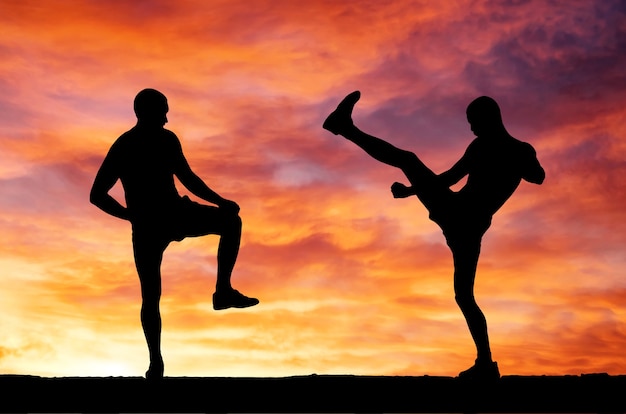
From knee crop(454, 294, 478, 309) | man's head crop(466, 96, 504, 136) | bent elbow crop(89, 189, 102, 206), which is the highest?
man's head crop(466, 96, 504, 136)

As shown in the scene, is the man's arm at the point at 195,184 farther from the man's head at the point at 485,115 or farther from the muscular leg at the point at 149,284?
the man's head at the point at 485,115

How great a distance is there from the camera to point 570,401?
32.6 feet

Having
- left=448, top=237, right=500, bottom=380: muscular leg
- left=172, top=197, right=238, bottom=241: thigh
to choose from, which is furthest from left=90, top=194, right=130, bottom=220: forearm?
left=448, top=237, right=500, bottom=380: muscular leg

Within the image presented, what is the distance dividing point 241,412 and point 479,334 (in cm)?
272

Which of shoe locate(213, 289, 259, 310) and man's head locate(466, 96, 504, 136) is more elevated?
man's head locate(466, 96, 504, 136)

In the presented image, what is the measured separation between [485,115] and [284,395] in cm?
384

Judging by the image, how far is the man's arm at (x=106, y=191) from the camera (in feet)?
34.6

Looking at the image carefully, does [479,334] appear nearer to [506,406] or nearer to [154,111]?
[506,406]

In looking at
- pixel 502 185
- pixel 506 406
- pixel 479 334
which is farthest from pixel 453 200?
pixel 506 406

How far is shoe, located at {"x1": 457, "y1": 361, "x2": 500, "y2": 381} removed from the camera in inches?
393

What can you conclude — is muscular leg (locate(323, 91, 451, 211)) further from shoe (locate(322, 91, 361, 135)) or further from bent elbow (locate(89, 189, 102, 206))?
bent elbow (locate(89, 189, 102, 206))

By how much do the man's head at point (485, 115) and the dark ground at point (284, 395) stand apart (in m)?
2.83

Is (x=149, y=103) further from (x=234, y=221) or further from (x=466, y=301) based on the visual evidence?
(x=466, y=301)

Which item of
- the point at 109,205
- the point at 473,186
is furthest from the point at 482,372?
the point at 109,205
